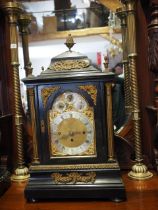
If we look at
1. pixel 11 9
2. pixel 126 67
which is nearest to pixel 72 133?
pixel 126 67

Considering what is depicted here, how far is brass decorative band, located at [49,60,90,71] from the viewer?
1.01 meters

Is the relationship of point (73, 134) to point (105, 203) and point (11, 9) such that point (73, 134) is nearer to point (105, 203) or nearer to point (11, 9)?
point (105, 203)

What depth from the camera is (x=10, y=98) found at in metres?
1.33

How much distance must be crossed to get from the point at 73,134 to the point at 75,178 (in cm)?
15

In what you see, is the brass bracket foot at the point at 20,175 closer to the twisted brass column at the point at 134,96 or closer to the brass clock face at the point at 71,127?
the brass clock face at the point at 71,127

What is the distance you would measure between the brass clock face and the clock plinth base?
0.31ft

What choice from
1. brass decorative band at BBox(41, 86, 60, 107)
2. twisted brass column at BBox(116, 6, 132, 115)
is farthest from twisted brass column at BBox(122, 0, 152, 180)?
brass decorative band at BBox(41, 86, 60, 107)

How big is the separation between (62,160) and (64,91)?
242 mm

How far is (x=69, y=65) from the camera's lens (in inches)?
39.9

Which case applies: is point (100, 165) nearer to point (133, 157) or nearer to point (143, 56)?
point (133, 157)

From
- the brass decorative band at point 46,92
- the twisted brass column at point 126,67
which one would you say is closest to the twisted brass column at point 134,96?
the twisted brass column at point 126,67

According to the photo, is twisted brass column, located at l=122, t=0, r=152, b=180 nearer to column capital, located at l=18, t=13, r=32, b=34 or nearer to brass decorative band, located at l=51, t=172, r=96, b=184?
brass decorative band, located at l=51, t=172, r=96, b=184

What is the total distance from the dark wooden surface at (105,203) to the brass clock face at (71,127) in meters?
0.17

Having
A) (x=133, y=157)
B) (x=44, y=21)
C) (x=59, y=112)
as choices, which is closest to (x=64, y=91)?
(x=59, y=112)
